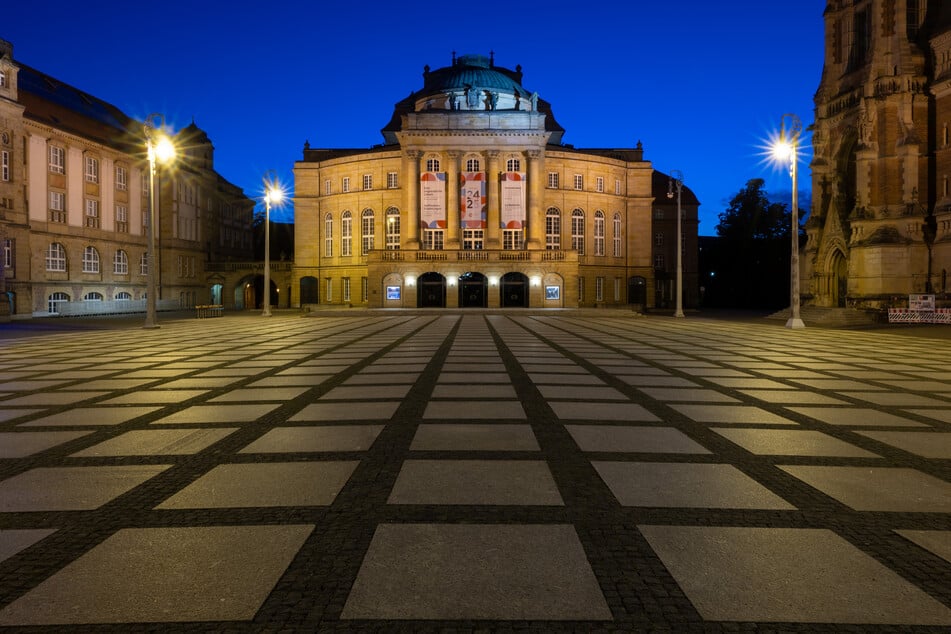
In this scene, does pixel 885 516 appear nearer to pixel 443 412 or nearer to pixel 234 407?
pixel 443 412

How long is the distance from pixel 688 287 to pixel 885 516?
82.7 metres

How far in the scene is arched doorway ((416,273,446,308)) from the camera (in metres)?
60.5

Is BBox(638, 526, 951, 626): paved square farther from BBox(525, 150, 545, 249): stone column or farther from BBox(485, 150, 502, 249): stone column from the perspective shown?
BBox(525, 150, 545, 249): stone column

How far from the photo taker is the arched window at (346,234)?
234ft

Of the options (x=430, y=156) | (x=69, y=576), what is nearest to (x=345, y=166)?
(x=430, y=156)

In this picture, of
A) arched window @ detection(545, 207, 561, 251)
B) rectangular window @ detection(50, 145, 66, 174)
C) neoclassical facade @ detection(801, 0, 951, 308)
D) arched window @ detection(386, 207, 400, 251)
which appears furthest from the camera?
arched window @ detection(386, 207, 400, 251)

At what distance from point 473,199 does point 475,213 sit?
1.45 m

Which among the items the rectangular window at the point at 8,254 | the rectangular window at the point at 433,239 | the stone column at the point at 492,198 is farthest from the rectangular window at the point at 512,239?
the rectangular window at the point at 8,254

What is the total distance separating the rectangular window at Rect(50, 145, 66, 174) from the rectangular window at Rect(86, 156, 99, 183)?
2795 millimetres

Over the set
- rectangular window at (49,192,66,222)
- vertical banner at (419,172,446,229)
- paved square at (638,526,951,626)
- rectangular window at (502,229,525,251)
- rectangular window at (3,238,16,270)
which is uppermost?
vertical banner at (419,172,446,229)

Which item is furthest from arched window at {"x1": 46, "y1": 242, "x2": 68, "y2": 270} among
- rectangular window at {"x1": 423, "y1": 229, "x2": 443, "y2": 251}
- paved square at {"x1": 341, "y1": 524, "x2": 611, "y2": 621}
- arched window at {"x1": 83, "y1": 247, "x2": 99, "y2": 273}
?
paved square at {"x1": 341, "y1": 524, "x2": 611, "y2": 621}

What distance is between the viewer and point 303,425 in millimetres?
7816

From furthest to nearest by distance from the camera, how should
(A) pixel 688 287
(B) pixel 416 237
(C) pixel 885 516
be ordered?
(A) pixel 688 287 → (B) pixel 416 237 → (C) pixel 885 516

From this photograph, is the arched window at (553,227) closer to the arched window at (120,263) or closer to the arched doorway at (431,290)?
the arched doorway at (431,290)
